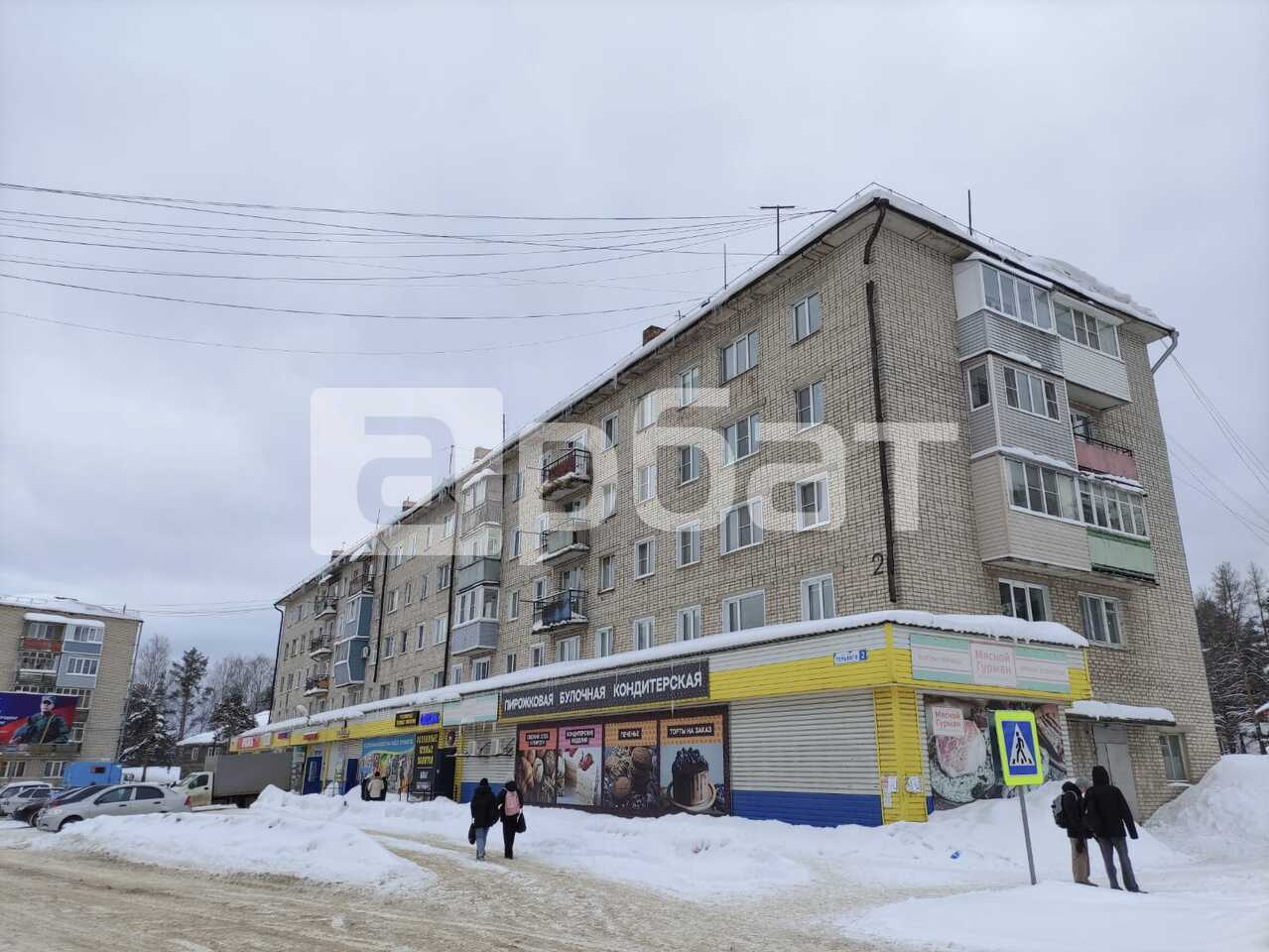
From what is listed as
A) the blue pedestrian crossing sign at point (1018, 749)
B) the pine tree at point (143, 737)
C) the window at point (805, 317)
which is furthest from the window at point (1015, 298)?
the pine tree at point (143, 737)

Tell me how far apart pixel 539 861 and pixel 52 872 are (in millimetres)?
8640

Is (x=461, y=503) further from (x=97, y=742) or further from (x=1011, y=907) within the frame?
(x=97, y=742)

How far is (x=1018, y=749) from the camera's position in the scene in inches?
461

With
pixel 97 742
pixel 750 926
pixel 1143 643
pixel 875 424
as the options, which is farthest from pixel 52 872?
pixel 97 742

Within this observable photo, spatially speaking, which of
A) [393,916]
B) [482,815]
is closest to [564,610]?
[482,815]

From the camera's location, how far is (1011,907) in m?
9.84

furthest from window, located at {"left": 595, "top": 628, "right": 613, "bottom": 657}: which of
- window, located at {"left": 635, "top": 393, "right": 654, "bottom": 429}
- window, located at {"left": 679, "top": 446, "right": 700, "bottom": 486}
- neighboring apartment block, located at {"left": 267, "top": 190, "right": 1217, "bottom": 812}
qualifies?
window, located at {"left": 635, "top": 393, "right": 654, "bottom": 429}

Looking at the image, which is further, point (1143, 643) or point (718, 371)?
point (718, 371)

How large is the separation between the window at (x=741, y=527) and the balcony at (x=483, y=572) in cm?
1467

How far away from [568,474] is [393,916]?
2302cm

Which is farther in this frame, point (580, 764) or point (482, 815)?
point (580, 764)

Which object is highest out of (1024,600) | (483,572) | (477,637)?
(483,572)

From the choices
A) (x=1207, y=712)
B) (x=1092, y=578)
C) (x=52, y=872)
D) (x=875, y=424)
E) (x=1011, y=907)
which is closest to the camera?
(x=1011, y=907)

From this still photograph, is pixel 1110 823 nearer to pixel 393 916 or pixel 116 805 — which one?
pixel 393 916
